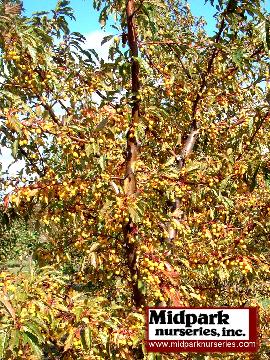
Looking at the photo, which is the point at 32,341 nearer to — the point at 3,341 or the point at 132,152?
the point at 3,341

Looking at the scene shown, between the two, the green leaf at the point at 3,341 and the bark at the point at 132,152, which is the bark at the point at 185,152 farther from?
the green leaf at the point at 3,341

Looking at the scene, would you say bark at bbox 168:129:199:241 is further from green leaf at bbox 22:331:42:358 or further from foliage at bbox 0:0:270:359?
green leaf at bbox 22:331:42:358

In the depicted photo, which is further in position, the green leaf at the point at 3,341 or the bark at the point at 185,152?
the bark at the point at 185,152

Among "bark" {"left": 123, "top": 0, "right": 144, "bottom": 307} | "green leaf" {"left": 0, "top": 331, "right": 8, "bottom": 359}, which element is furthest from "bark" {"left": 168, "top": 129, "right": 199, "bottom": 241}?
"green leaf" {"left": 0, "top": 331, "right": 8, "bottom": 359}

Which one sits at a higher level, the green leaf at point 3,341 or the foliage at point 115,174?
the foliage at point 115,174

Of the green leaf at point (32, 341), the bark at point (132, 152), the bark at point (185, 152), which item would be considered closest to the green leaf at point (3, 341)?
the green leaf at point (32, 341)

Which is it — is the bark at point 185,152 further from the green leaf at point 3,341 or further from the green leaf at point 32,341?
the green leaf at point 3,341

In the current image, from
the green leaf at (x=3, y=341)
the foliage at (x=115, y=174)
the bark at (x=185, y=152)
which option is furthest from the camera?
the bark at (x=185, y=152)

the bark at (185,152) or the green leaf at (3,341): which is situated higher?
the bark at (185,152)

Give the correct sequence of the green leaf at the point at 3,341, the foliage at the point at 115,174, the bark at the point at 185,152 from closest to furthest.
→ the green leaf at the point at 3,341, the foliage at the point at 115,174, the bark at the point at 185,152

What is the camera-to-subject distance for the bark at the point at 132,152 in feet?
13.3

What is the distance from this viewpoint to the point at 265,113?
13.5ft

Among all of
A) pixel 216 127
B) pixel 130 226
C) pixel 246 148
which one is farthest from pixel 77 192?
pixel 216 127

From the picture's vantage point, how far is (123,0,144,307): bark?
4.04 m
